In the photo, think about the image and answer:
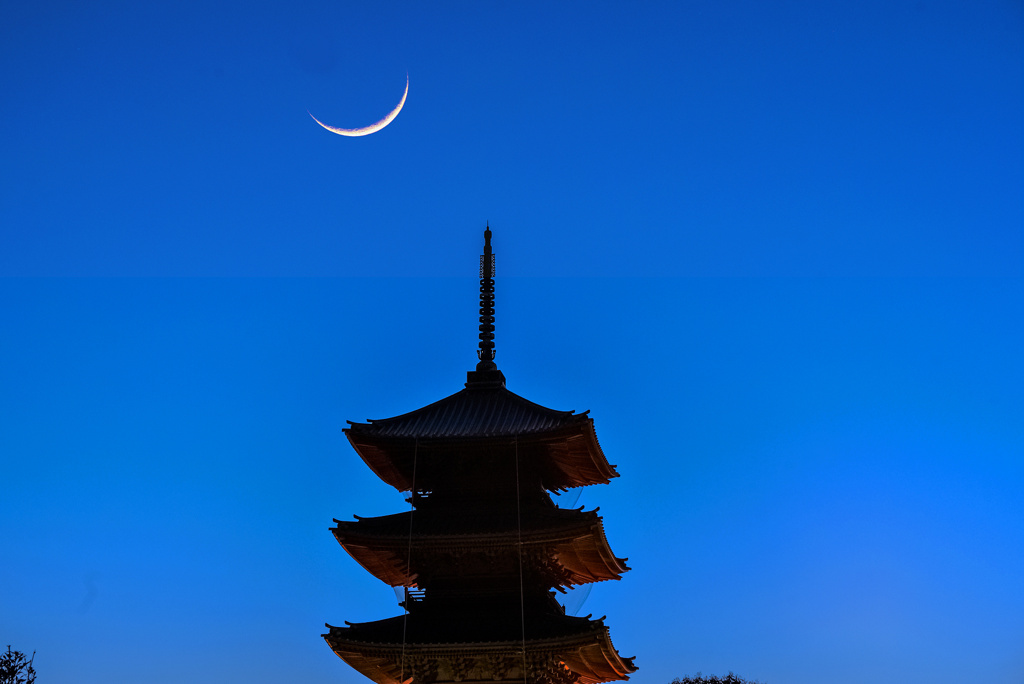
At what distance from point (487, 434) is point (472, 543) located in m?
3.47

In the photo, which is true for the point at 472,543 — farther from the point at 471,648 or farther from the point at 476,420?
the point at 476,420

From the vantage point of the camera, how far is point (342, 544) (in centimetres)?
2619

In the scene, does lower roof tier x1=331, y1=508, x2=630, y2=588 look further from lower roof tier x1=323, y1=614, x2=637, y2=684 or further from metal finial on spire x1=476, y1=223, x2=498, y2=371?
metal finial on spire x1=476, y1=223, x2=498, y2=371

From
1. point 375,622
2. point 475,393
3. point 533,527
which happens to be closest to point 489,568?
point 533,527

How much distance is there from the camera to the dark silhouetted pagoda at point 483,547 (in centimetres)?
2397

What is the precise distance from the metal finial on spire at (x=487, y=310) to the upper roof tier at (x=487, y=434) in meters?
0.70

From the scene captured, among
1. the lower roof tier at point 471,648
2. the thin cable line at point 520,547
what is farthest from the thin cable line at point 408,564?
the thin cable line at point 520,547

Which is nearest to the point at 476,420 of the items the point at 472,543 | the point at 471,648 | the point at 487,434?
the point at 487,434

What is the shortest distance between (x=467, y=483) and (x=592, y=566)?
5.59 meters

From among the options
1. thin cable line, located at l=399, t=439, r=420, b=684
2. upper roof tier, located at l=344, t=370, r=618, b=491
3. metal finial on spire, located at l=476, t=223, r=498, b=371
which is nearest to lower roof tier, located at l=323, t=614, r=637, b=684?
thin cable line, located at l=399, t=439, r=420, b=684

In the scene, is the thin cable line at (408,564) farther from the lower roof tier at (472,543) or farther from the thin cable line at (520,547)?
the thin cable line at (520,547)

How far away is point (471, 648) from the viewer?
923 inches

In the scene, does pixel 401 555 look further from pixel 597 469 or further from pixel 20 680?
pixel 20 680

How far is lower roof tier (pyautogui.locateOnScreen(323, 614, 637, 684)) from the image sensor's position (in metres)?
23.5
